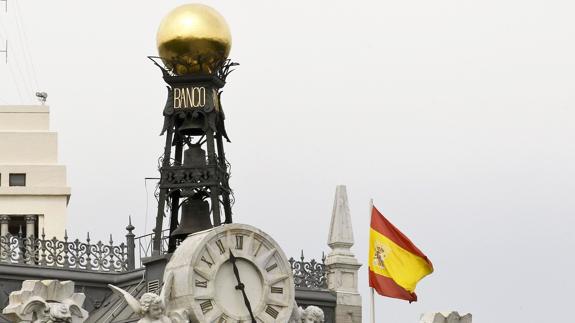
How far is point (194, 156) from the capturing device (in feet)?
182

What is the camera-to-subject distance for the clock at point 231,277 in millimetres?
47781

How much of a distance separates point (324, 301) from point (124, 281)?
532 centimetres

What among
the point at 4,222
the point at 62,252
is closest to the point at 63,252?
the point at 62,252

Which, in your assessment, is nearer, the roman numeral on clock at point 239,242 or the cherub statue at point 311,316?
the roman numeral on clock at point 239,242

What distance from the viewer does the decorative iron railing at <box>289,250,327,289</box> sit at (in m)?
58.3

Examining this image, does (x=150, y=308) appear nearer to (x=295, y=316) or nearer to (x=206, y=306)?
(x=206, y=306)

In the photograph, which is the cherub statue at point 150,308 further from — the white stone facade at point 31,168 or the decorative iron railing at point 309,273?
the white stone facade at point 31,168

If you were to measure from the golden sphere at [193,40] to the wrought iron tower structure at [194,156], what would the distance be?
0.30 ft

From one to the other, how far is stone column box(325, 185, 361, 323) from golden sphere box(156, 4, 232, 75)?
560cm

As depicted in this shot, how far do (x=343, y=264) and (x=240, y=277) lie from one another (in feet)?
35.8

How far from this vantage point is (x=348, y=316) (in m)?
59.2

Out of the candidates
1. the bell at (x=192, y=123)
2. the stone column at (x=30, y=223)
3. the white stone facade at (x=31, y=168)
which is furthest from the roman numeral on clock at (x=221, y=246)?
the white stone facade at (x=31, y=168)

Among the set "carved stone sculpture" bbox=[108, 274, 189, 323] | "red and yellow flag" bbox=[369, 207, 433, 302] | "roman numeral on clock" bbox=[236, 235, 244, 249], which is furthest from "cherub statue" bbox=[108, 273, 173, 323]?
"red and yellow flag" bbox=[369, 207, 433, 302]

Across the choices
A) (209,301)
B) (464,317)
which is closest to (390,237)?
(464,317)
